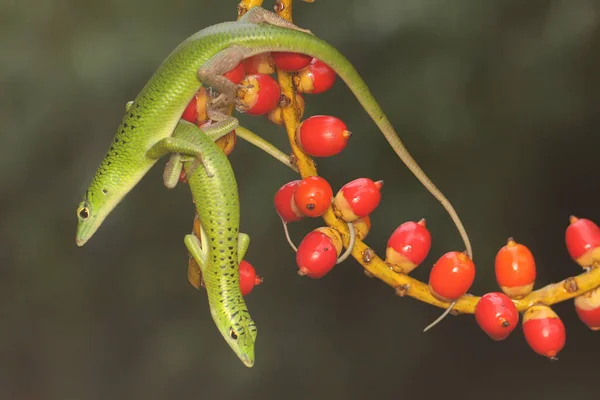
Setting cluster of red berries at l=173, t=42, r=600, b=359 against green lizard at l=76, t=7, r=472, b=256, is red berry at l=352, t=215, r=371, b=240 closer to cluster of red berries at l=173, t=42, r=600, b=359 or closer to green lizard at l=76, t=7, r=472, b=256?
cluster of red berries at l=173, t=42, r=600, b=359

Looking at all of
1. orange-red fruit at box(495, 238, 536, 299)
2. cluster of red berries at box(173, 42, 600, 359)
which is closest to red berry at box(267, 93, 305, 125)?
cluster of red berries at box(173, 42, 600, 359)

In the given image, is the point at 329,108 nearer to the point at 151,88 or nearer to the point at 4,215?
the point at 4,215

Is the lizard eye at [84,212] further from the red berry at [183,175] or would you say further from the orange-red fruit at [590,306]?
the orange-red fruit at [590,306]

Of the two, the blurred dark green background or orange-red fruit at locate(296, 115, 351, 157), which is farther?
the blurred dark green background

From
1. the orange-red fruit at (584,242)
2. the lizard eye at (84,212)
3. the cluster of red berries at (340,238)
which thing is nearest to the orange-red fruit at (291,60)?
the cluster of red berries at (340,238)

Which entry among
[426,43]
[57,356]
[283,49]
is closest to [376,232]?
[426,43]

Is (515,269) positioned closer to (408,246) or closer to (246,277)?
(408,246)
